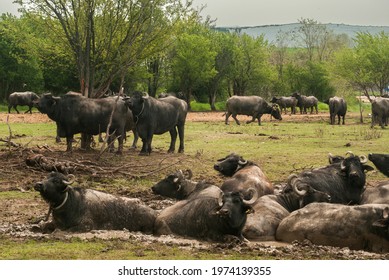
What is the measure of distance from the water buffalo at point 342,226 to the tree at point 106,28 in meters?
11.8

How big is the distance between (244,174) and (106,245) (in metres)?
3.87

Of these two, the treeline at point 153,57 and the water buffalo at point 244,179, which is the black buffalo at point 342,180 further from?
the treeline at point 153,57

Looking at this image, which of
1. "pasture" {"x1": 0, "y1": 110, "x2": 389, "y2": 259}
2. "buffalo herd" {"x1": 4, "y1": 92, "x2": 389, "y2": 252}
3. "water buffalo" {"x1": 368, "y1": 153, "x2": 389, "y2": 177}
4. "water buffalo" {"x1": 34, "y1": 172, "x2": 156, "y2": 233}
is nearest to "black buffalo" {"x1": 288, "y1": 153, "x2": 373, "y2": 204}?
"buffalo herd" {"x1": 4, "y1": 92, "x2": 389, "y2": 252}

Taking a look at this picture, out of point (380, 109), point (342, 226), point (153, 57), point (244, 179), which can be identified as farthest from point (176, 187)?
point (153, 57)

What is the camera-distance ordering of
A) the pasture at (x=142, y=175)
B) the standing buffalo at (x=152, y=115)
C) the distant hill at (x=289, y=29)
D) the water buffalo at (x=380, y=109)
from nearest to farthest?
the pasture at (x=142, y=175) → the standing buffalo at (x=152, y=115) → the water buffalo at (x=380, y=109) → the distant hill at (x=289, y=29)

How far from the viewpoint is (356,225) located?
8.09 meters

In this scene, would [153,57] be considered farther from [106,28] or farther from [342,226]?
[342,226]

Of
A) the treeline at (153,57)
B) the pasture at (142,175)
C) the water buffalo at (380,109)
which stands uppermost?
the treeline at (153,57)

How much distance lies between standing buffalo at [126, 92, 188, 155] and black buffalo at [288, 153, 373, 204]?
781cm

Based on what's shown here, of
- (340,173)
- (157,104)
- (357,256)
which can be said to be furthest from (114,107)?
(357,256)

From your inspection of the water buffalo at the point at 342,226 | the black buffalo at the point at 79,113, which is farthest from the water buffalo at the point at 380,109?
the water buffalo at the point at 342,226

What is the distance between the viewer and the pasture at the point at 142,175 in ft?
24.9

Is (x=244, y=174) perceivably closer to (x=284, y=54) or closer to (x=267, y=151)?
(x=267, y=151)

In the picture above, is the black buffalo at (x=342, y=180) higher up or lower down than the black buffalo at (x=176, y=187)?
higher up
